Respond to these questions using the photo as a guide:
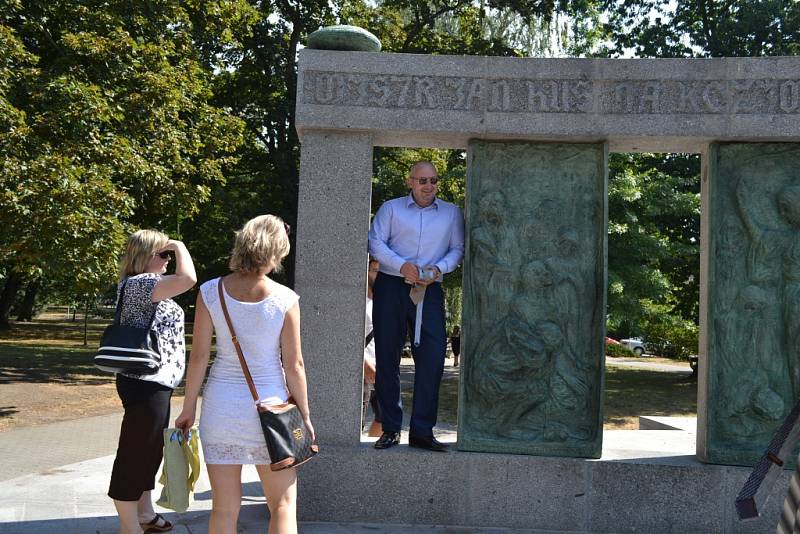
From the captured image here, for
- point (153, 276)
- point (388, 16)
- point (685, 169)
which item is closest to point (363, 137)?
point (153, 276)

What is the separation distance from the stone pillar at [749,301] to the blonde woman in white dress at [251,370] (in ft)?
10.8

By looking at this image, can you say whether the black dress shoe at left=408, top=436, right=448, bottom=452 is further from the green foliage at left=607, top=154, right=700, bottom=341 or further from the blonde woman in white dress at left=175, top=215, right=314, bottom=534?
the green foliage at left=607, top=154, right=700, bottom=341

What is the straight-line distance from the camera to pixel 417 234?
219 inches

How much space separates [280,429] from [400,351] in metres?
2.14

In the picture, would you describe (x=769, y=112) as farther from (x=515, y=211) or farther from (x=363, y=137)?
(x=363, y=137)

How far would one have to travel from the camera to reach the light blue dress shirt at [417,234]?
18.2ft

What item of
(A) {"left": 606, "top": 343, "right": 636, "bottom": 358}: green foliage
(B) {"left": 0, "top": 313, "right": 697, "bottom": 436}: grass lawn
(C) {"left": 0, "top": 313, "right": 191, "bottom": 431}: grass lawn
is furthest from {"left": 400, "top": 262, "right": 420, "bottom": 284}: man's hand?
(A) {"left": 606, "top": 343, "right": 636, "bottom": 358}: green foliage

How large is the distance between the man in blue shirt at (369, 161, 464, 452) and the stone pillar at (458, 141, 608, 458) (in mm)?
247

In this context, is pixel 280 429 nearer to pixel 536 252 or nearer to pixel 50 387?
pixel 536 252

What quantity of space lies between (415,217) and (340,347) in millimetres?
1055

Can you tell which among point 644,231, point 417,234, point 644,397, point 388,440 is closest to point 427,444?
point 388,440

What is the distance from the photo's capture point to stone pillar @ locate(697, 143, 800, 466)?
546 centimetres

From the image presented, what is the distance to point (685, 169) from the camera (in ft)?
61.4

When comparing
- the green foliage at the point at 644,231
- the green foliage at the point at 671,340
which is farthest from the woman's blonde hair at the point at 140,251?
the green foliage at the point at 671,340
